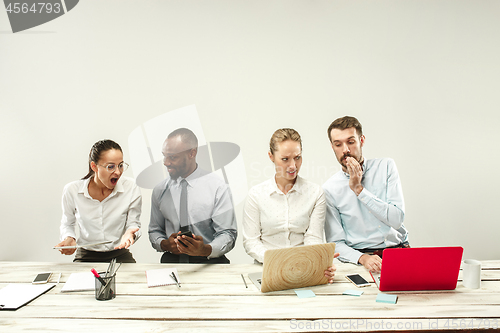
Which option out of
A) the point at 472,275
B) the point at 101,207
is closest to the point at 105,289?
the point at 101,207

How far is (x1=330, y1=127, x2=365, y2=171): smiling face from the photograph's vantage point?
6.98 ft

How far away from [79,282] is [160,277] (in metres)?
0.37

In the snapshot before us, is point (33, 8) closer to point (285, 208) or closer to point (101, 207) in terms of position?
point (101, 207)

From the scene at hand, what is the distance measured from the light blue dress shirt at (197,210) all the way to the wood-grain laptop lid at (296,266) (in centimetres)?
89

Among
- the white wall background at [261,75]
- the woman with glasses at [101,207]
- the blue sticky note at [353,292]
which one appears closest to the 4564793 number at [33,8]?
the white wall background at [261,75]

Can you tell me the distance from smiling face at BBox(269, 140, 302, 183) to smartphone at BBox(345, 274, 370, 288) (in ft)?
2.33

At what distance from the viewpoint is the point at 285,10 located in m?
2.92

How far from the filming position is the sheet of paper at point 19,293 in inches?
49.9

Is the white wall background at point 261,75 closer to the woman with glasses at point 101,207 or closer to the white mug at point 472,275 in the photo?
the woman with glasses at point 101,207

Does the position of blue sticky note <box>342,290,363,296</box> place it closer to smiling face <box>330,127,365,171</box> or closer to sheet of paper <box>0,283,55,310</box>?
smiling face <box>330,127,365,171</box>

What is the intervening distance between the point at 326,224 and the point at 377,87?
5.00 ft

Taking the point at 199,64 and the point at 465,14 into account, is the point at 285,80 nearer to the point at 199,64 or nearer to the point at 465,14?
the point at 199,64

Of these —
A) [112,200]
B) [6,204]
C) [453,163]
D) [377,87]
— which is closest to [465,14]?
[377,87]

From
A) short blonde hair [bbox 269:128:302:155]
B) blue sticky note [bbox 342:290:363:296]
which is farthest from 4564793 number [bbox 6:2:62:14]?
blue sticky note [bbox 342:290:363:296]
